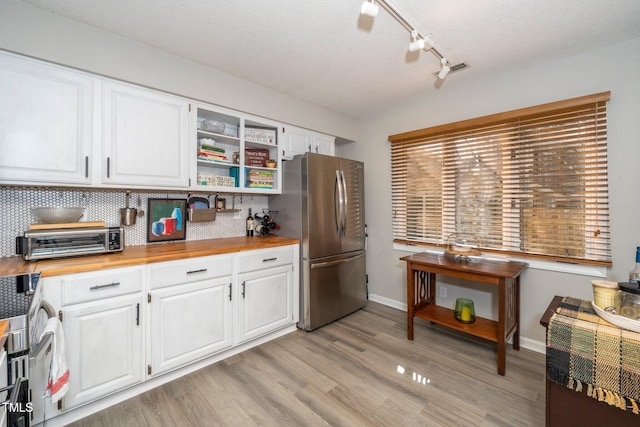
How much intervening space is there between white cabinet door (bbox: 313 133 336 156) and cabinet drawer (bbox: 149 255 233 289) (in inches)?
69.0

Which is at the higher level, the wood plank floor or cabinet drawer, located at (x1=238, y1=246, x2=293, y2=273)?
cabinet drawer, located at (x1=238, y1=246, x2=293, y2=273)

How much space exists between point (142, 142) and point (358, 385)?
2.43 meters

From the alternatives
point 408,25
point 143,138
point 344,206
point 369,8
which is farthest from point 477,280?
point 143,138

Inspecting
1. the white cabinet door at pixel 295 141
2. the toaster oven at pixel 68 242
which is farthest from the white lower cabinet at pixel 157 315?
the white cabinet door at pixel 295 141

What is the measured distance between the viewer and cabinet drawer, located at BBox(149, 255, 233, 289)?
190 cm

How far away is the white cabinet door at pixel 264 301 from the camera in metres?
2.36

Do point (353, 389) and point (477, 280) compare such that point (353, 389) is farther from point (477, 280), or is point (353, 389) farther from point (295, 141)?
point (295, 141)

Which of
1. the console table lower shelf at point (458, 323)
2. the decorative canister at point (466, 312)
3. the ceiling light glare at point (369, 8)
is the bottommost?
the console table lower shelf at point (458, 323)

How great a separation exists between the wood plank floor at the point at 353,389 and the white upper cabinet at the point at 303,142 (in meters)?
1.99

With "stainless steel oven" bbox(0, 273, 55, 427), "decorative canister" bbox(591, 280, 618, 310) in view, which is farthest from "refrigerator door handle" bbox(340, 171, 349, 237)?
"stainless steel oven" bbox(0, 273, 55, 427)

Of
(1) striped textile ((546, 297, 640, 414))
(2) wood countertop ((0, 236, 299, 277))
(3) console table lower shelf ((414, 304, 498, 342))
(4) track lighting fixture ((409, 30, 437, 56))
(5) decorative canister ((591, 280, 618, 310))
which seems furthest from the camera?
(3) console table lower shelf ((414, 304, 498, 342))

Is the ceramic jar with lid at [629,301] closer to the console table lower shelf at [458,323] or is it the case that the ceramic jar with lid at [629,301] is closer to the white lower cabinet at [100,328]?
the console table lower shelf at [458,323]

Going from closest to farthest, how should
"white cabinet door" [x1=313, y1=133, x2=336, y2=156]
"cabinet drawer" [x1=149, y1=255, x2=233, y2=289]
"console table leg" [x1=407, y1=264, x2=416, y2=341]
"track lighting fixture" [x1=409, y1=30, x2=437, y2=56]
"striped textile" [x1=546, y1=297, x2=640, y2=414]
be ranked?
"striped textile" [x1=546, y1=297, x2=640, y2=414] < "track lighting fixture" [x1=409, y1=30, x2=437, y2=56] < "cabinet drawer" [x1=149, y1=255, x2=233, y2=289] < "console table leg" [x1=407, y1=264, x2=416, y2=341] < "white cabinet door" [x1=313, y1=133, x2=336, y2=156]

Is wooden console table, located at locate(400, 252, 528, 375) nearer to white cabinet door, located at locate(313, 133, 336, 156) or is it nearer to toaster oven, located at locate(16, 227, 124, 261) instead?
white cabinet door, located at locate(313, 133, 336, 156)
